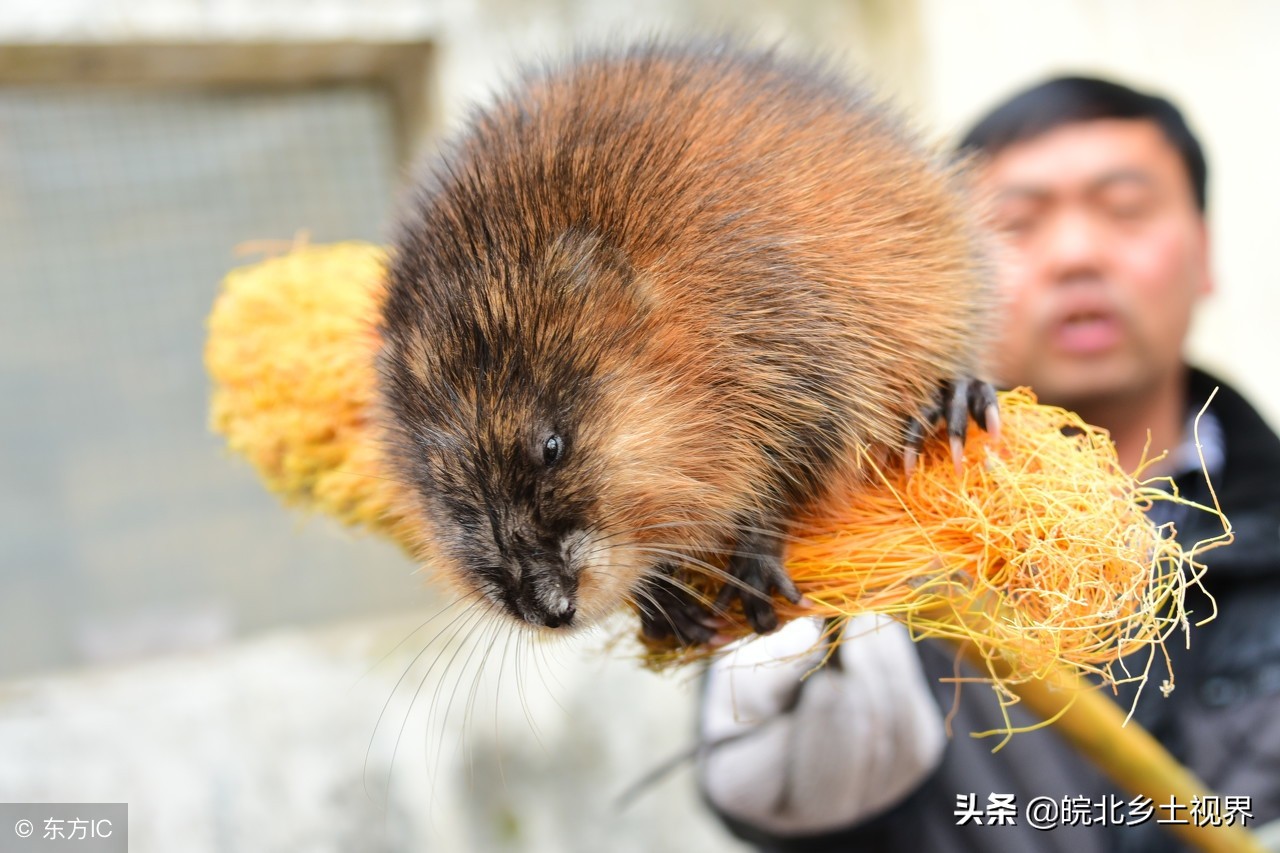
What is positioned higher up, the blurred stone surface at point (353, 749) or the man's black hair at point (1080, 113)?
the man's black hair at point (1080, 113)

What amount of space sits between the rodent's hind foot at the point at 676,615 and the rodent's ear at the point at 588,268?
0.18 m

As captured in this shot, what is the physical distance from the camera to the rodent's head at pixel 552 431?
574 mm

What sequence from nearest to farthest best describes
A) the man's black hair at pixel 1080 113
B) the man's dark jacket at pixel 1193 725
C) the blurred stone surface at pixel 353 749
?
1. the man's dark jacket at pixel 1193 725
2. the man's black hair at pixel 1080 113
3. the blurred stone surface at pixel 353 749

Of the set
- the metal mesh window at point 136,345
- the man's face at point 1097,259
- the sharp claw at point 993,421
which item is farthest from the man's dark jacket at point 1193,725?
the metal mesh window at point 136,345

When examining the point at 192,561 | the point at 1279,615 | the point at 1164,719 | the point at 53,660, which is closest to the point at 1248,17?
the point at 1279,615

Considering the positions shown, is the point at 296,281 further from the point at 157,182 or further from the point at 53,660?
the point at 53,660

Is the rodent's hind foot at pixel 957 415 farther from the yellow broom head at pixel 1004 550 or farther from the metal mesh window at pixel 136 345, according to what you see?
the metal mesh window at pixel 136 345

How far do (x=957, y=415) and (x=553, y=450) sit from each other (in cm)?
25

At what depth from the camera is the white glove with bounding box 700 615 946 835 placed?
975mm

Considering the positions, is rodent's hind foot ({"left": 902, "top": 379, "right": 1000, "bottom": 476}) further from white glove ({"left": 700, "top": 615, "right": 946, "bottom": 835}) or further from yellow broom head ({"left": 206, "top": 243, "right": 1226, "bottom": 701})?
white glove ({"left": 700, "top": 615, "right": 946, "bottom": 835})

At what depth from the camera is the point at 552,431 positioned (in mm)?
574

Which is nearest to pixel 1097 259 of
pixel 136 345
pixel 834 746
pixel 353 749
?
pixel 834 746

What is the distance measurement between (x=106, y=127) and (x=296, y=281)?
959mm

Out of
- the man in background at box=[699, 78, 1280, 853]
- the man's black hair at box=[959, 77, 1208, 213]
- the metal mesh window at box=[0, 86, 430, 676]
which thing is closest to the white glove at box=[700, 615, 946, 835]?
the man in background at box=[699, 78, 1280, 853]
